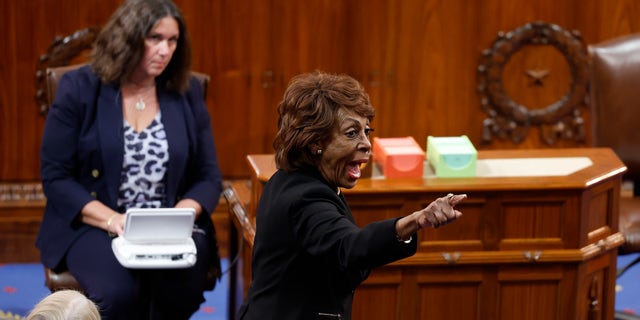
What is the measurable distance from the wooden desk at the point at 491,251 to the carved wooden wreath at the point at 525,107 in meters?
1.85

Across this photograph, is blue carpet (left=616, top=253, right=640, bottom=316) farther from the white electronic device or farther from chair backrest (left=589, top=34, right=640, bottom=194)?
the white electronic device

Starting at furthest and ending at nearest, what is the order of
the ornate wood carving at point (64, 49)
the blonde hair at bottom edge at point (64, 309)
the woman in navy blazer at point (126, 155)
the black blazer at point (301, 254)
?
the ornate wood carving at point (64, 49) → the woman in navy blazer at point (126, 155) → the black blazer at point (301, 254) → the blonde hair at bottom edge at point (64, 309)

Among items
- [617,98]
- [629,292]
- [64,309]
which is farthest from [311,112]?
[629,292]

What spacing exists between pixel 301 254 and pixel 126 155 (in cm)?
176

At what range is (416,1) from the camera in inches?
232

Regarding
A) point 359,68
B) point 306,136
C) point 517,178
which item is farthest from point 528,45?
point 306,136

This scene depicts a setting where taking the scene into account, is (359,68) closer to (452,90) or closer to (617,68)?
(452,90)

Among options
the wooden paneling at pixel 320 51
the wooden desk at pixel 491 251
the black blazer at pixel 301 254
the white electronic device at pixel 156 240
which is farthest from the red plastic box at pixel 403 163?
the wooden paneling at pixel 320 51

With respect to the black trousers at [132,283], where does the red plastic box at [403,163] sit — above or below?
above

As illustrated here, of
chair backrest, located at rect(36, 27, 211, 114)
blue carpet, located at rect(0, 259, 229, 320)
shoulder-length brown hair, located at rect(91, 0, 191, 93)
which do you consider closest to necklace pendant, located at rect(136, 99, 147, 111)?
shoulder-length brown hair, located at rect(91, 0, 191, 93)

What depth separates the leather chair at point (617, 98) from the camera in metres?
5.13

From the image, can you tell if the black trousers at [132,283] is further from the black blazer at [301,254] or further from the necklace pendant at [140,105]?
the black blazer at [301,254]

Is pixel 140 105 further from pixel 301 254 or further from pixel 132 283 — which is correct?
pixel 301 254

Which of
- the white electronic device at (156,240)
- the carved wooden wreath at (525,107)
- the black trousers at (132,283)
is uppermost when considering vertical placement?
the carved wooden wreath at (525,107)
